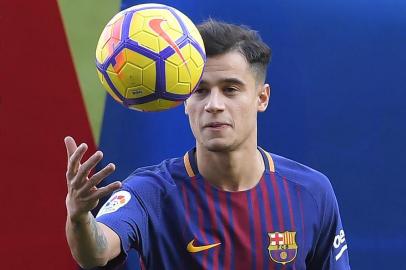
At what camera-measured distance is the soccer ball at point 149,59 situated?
2.97m

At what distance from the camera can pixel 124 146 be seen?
471 centimetres

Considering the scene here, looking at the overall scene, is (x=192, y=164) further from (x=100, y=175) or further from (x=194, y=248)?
(x=100, y=175)

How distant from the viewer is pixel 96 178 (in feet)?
8.38

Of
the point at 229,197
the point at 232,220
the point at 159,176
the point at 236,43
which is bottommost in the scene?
the point at 232,220

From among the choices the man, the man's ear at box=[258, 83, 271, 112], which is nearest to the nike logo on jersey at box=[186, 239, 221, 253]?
the man

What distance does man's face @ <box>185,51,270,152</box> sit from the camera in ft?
11.0

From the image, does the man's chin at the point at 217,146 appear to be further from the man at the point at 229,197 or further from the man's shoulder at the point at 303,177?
the man's shoulder at the point at 303,177

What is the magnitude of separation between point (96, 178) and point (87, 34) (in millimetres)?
2231

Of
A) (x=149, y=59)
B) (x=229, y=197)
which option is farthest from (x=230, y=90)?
(x=149, y=59)

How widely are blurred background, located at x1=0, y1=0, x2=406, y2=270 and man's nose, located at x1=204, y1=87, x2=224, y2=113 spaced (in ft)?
4.43
